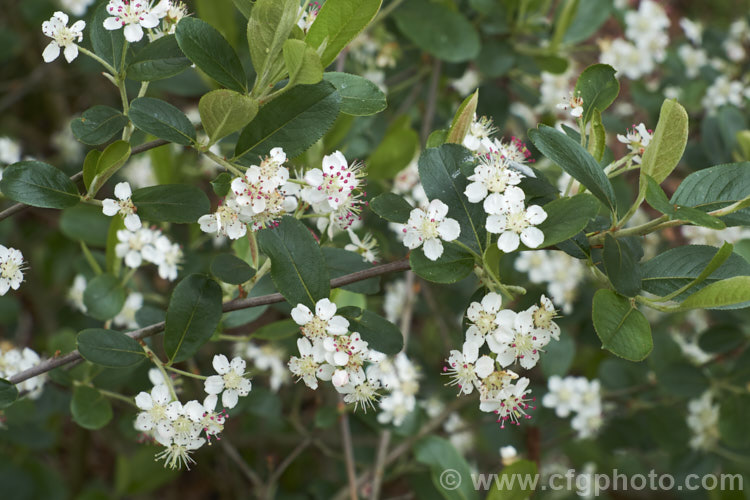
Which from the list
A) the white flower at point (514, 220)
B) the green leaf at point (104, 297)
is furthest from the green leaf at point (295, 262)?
the green leaf at point (104, 297)

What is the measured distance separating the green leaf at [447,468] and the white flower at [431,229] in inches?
25.1

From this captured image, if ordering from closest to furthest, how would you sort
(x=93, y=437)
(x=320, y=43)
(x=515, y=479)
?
(x=320, y=43), (x=515, y=479), (x=93, y=437)

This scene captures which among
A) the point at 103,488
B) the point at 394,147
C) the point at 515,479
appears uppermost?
the point at 394,147

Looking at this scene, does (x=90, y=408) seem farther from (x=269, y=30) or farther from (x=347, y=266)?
(x=269, y=30)

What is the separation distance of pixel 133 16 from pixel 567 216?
2.11ft

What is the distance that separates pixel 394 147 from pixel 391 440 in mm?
843

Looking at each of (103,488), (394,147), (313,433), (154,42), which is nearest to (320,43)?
(154,42)

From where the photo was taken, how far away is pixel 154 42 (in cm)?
98

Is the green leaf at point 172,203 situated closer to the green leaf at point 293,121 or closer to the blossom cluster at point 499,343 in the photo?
the green leaf at point 293,121

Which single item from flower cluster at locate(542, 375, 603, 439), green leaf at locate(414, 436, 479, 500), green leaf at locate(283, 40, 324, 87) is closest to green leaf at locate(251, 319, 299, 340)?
green leaf at locate(414, 436, 479, 500)

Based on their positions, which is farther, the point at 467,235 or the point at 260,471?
the point at 260,471

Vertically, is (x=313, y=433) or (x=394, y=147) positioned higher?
(x=394, y=147)

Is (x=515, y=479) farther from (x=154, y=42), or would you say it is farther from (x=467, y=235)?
(x=154, y=42)

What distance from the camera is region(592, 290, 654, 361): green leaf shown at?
0.87 meters
